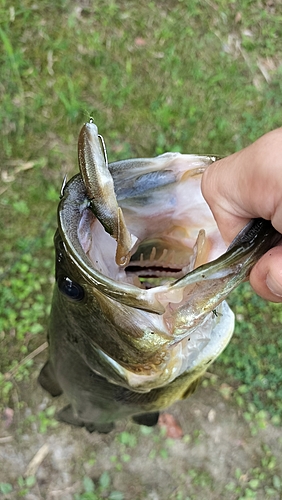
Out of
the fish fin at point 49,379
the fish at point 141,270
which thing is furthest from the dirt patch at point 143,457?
the fish at point 141,270

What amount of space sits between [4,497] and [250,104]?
3354 millimetres

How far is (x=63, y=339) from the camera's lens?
1835mm

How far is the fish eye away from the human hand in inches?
17.4

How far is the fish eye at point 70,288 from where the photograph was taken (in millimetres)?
1388

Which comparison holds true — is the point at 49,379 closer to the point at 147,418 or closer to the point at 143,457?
the point at 147,418

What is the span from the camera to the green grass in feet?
11.1

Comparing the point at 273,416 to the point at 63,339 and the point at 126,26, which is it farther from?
the point at 126,26

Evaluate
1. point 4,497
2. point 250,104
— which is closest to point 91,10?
point 250,104

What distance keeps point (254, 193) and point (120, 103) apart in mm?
A: 2811

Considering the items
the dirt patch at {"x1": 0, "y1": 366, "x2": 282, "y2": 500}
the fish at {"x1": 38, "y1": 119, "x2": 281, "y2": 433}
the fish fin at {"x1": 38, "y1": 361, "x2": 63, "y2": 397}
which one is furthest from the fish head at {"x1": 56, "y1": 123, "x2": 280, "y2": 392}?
the dirt patch at {"x1": 0, "y1": 366, "x2": 282, "y2": 500}

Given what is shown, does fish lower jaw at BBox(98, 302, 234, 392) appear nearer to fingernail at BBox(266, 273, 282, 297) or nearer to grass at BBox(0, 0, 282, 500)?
fingernail at BBox(266, 273, 282, 297)

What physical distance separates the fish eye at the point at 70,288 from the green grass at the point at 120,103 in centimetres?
→ 198

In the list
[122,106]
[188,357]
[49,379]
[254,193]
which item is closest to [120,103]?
[122,106]

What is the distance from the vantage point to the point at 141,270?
1647 mm
